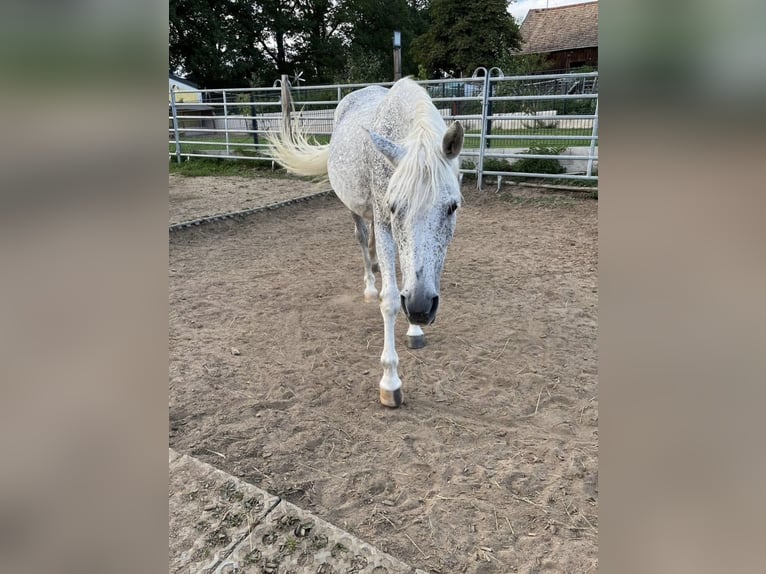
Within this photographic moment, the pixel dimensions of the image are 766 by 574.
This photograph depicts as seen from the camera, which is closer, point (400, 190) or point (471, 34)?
point (400, 190)

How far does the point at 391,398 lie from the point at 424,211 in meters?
1.11

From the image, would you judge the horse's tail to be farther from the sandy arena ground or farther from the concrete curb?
the concrete curb

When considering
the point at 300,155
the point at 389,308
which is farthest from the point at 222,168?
the point at 389,308

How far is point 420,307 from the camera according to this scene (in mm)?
1802

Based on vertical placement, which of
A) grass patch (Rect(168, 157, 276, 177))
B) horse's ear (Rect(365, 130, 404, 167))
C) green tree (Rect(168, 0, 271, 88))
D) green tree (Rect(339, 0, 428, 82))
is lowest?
horse's ear (Rect(365, 130, 404, 167))

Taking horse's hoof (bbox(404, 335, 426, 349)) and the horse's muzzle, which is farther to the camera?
horse's hoof (bbox(404, 335, 426, 349))

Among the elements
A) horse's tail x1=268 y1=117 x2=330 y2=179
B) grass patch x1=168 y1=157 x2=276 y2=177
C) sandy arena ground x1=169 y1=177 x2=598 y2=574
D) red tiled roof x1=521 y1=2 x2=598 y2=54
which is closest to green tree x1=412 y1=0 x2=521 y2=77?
red tiled roof x1=521 y1=2 x2=598 y2=54

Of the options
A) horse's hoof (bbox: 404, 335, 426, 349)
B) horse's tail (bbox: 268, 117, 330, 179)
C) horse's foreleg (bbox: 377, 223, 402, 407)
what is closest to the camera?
horse's foreleg (bbox: 377, 223, 402, 407)

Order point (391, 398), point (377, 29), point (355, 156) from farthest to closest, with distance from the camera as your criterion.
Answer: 1. point (377, 29)
2. point (355, 156)
3. point (391, 398)

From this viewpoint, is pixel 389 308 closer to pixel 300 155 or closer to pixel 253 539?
pixel 253 539

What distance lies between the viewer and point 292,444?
2.18m

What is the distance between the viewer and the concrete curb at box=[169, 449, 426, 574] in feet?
4.55

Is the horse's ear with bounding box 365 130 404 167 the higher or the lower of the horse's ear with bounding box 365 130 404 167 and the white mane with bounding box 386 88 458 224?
the higher

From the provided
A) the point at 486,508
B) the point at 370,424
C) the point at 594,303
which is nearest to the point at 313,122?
the point at 594,303
